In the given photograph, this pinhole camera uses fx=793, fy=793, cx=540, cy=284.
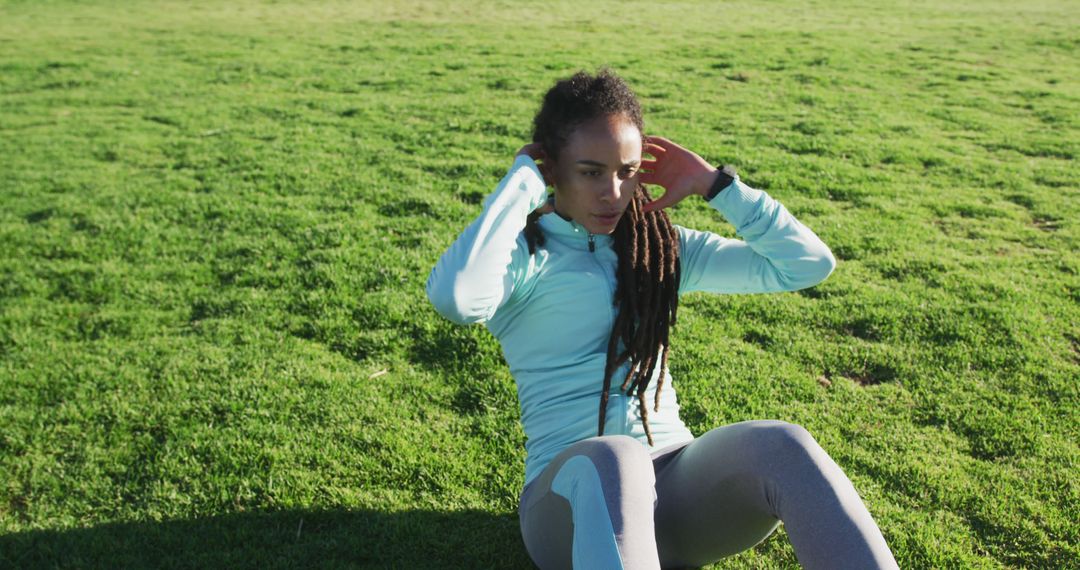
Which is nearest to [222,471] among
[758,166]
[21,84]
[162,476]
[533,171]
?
[162,476]

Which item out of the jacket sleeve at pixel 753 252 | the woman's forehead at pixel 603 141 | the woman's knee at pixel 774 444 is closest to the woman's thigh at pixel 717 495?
the woman's knee at pixel 774 444

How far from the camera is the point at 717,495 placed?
2.72 meters

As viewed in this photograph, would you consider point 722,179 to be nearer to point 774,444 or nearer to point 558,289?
point 558,289

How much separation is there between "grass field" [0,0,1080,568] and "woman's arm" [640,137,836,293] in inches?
47.7

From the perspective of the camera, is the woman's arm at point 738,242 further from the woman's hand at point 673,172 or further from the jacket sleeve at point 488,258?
the jacket sleeve at point 488,258

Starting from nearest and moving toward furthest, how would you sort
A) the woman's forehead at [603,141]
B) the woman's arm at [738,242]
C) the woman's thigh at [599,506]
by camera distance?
the woman's thigh at [599,506] < the woman's forehead at [603,141] < the woman's arm at [738,242]

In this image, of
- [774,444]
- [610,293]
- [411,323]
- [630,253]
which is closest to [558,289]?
[610,293]

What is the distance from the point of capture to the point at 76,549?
139 inches

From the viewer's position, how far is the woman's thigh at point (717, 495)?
2.60 m

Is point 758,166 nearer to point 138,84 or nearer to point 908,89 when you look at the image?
point 908,89

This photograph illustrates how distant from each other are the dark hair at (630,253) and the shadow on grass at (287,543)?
105cm

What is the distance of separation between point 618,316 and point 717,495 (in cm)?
76

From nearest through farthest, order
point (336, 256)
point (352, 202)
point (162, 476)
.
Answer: point (162, 476)
point (336, 256)
point (352, 202)

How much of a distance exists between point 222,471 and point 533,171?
7.66ft
